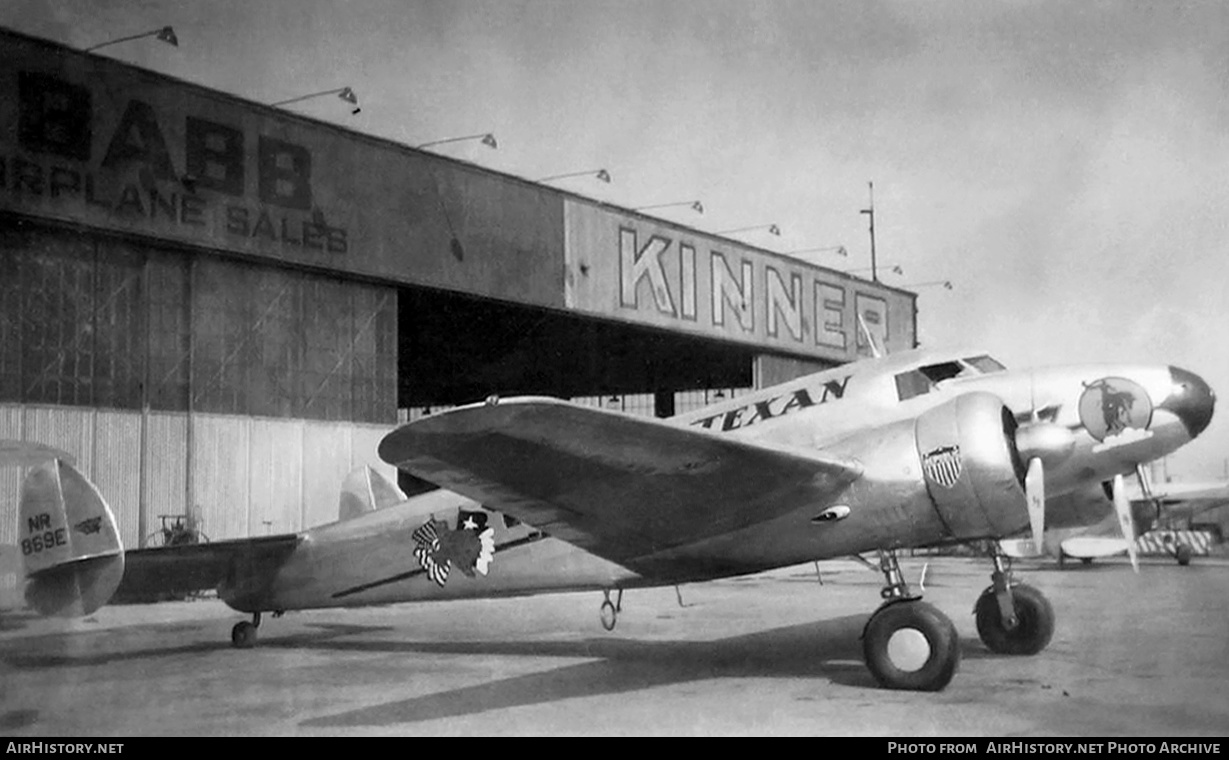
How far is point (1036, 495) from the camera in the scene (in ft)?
21.9

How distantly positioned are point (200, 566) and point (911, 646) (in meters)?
5.79

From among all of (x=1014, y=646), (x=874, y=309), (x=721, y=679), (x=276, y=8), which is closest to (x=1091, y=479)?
(x=1014, y=646)

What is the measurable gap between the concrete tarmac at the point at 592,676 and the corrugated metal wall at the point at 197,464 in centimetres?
125

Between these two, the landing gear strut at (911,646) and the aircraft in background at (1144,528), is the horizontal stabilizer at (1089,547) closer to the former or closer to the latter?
the aircraft in background at (1144,528)

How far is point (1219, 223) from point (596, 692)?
501 cm

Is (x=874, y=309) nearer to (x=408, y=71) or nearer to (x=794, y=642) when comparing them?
(x=794, y=642)

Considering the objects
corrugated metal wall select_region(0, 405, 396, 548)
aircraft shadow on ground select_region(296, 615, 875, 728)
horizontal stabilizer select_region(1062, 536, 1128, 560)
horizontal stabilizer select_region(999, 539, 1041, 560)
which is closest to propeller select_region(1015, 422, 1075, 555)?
aircraft shadow on ground select_region(296, 615, 875, 728)

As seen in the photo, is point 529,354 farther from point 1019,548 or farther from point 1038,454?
point 1038,454

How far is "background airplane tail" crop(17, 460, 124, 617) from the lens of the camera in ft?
24.5

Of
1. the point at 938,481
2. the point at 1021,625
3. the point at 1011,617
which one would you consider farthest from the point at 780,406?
the point at 1021,625

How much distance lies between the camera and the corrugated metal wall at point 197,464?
11.7 meters

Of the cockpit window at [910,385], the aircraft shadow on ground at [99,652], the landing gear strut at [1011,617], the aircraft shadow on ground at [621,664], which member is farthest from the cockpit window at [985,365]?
the aircraft shadow on ground at [99,652]

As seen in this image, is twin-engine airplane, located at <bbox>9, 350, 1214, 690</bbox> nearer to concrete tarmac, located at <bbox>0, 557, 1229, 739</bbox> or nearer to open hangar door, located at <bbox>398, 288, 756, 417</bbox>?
concrete tarmac, located at <bbox>0, 557, 1229, 739</bbox>
